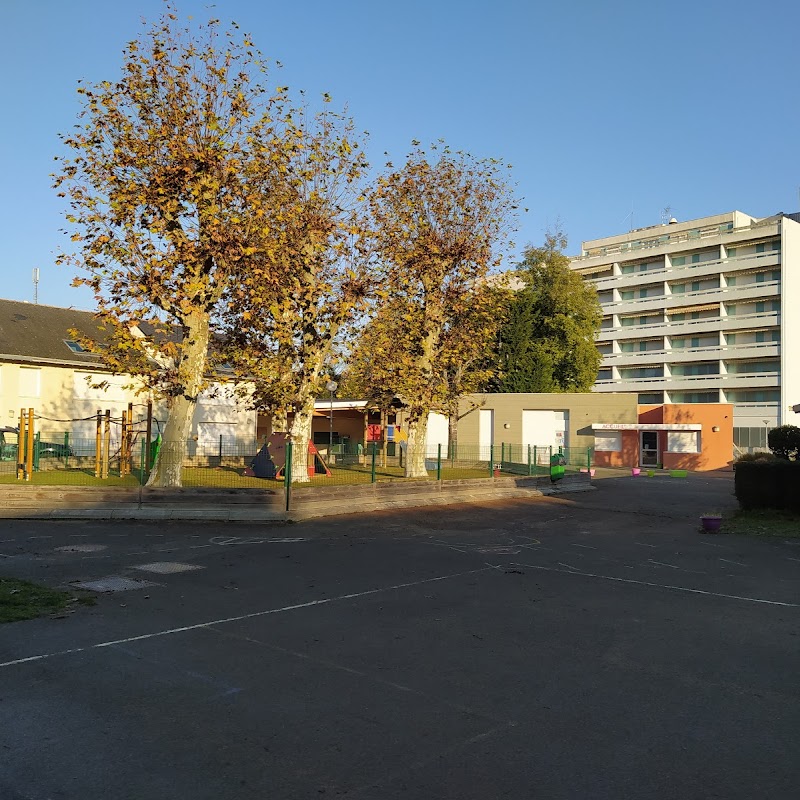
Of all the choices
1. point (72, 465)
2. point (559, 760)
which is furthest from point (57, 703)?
point (72, 465)

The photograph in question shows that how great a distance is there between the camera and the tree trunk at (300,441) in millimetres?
24219

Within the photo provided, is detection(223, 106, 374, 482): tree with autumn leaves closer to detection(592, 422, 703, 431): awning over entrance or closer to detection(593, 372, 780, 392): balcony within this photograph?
detection(592, 422, 703, 431): awning over entrance

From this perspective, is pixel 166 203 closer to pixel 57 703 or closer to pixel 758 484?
pixel 57 703

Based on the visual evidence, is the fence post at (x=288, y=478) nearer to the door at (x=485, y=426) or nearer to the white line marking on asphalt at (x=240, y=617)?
the white line marking on asphalt at (x=240, y=617)

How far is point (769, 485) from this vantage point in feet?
69.3

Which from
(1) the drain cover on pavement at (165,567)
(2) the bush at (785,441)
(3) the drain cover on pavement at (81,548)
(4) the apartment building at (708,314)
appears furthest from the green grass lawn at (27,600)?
(4) the apartment building at (708,314)

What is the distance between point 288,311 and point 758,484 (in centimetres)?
1488

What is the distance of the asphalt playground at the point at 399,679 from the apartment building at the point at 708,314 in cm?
6102

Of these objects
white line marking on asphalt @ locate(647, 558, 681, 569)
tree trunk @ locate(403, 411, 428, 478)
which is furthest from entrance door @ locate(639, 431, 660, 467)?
white line marking on asphalt @ locate(647, 558, 681, 569)

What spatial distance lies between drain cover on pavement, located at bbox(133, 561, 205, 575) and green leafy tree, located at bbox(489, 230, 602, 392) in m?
51.7

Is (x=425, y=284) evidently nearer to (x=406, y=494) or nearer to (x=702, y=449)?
(x=406, y=494)

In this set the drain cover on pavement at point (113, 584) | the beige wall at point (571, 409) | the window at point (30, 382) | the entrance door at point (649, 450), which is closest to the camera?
the drain cover on pavement at point (113, 584)

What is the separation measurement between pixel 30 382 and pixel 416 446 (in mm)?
19200

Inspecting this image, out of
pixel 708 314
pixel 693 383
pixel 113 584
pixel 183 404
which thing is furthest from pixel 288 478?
pixel 708 314
